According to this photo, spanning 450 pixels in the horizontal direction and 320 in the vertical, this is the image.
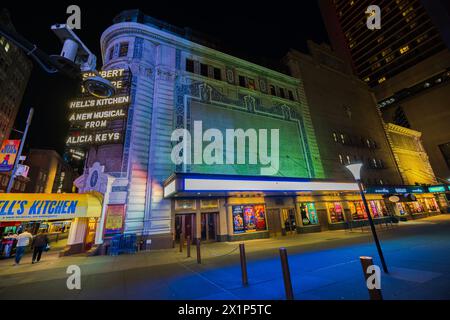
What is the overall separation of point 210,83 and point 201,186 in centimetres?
1212

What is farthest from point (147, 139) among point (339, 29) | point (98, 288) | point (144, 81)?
point (339, 29)

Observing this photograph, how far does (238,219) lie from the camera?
16.8 m

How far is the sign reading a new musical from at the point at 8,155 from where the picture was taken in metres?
16.4

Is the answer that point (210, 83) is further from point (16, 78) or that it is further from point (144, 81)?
point (16, 78)

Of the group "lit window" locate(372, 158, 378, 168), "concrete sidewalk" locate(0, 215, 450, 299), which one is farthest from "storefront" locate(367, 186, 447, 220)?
→ "concrete sidewalk" locate(0, 215, 450, 299)

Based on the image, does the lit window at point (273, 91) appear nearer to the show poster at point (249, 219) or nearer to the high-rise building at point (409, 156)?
the show poster at point (249, 219)

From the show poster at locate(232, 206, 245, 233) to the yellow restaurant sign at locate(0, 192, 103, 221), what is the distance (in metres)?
10.2

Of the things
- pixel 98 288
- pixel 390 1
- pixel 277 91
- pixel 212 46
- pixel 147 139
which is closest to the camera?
pixel 98 288

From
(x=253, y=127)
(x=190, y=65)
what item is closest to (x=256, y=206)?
(x=253, y=127)

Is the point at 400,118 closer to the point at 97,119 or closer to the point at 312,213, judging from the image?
the point at 312,213

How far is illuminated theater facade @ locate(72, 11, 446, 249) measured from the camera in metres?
13.8

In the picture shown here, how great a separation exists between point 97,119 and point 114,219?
748cm

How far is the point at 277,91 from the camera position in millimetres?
24344

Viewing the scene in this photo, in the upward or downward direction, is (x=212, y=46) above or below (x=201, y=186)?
above
